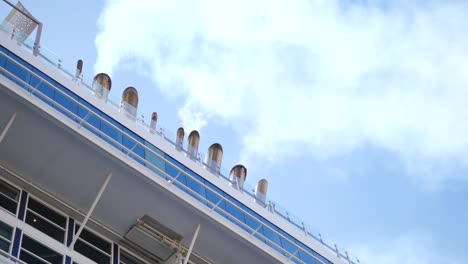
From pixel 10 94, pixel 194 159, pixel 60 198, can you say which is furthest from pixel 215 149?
pixel 10 94

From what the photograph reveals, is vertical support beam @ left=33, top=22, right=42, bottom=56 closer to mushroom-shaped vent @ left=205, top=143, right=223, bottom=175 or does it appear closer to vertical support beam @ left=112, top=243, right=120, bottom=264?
vertical support beam @ left=112, top=243, right=120, bottom=264

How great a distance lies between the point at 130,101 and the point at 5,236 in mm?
11126

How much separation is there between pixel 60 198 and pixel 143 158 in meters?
3.25

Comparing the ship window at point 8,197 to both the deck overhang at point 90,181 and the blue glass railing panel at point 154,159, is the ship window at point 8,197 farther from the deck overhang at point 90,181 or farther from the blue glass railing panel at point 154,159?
the blue glass railing panel at point 154,159

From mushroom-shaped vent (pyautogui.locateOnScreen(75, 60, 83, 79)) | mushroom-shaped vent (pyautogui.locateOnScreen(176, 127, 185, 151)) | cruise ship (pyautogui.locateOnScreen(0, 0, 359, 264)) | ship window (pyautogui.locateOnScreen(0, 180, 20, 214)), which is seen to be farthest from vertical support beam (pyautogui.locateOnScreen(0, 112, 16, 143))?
mushroom-shaped vent (pyautogui.locateOnScreen(176, 127, 185, 151))

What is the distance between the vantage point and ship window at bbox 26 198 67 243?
25.9m

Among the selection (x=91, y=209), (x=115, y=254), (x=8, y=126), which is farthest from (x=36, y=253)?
(x=8, y=126)

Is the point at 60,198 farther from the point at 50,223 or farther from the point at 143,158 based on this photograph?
the point at 143,158

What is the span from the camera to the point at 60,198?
27141mm

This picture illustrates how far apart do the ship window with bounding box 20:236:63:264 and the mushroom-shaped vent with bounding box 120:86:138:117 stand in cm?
850

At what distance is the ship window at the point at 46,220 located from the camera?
2594 cm

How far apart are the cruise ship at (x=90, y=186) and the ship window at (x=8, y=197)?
0.11ft

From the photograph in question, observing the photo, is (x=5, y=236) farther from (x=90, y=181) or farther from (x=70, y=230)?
(x=90, y=181)

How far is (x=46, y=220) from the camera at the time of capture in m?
26.3
